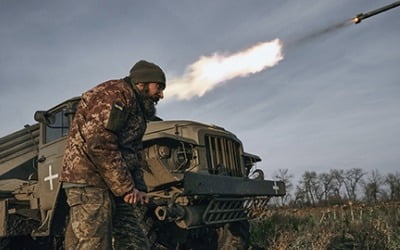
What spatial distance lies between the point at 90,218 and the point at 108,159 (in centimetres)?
44

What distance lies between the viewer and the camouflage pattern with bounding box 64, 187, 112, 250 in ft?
12.3

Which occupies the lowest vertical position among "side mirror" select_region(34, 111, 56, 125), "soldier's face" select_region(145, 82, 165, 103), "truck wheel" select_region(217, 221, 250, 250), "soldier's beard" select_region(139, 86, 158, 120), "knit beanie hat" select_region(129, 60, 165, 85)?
"truck wheel" select_region(217, 221, 250, 250)

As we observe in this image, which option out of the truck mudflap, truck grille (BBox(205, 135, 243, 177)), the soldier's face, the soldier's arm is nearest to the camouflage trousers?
the soldier's arm

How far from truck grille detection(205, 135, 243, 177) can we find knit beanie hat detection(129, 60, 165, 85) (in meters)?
3.25

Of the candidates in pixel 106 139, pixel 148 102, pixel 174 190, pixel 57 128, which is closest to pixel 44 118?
pixel 57 128

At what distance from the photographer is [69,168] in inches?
155

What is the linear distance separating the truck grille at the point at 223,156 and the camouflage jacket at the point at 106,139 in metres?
3.27

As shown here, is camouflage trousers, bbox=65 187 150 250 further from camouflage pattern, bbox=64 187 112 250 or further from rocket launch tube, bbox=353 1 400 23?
rocket launch tube, bbox=353 1 400 23

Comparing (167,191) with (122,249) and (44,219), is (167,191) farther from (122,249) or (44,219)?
(44,219)

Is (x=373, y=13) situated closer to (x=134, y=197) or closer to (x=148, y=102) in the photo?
(x=148, y=102)

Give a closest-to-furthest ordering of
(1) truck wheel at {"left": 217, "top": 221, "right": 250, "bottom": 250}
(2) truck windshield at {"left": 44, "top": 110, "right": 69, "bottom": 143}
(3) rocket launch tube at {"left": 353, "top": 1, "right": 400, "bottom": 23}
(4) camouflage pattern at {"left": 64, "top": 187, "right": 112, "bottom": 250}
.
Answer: (4) camouflage pattern at {"left": 64, "top": 187, "right": 112, "bottom": 250}, (3) rocket launch tube at {"left": 353, "top": 1, "right": 400, "bottom": 23}, (1) truck wheel at {"left": 217, "top": 221, "right": 250, "bottom": 250}, (2) truck windshield at {"left": 44, "top": 110, "right": 69, "bottom": 143}

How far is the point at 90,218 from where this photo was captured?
3.78m

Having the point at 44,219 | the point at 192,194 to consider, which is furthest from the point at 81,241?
the point at 44,219

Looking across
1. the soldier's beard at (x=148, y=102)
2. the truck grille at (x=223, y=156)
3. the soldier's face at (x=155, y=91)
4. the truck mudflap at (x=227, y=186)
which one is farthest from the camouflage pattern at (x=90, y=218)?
the truck grille at (x=223, y=156)
